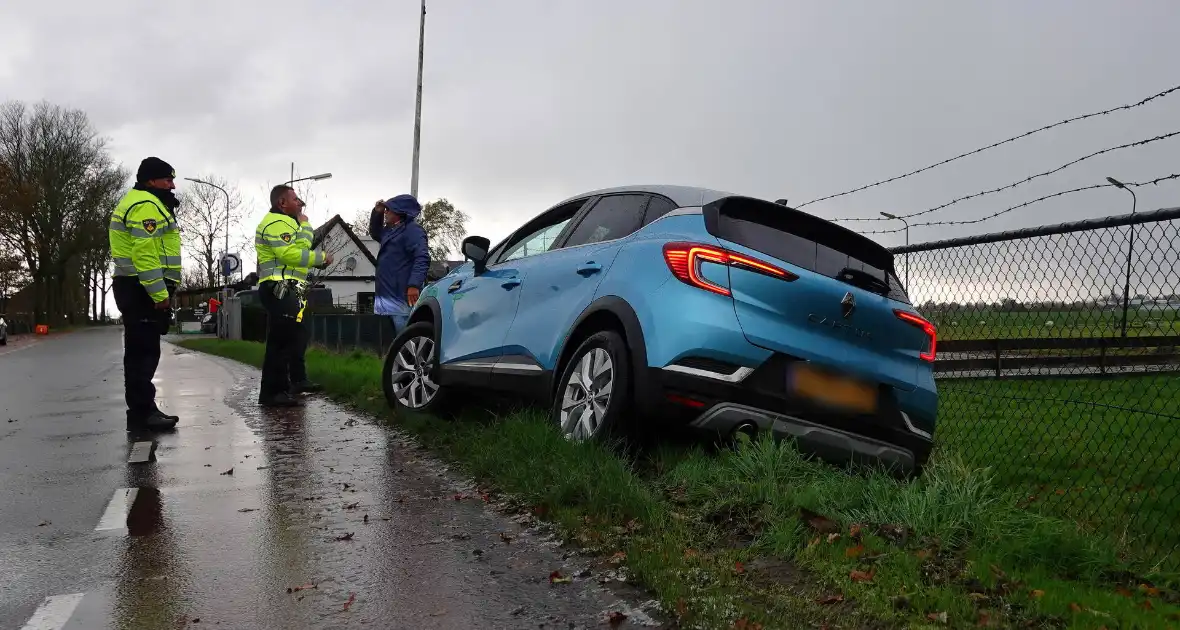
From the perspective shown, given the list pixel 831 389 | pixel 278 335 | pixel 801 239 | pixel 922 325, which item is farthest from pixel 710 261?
pixel 278 335

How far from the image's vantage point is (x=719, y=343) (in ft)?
14.4

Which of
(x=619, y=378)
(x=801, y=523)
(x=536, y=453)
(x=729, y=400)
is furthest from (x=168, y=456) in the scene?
(x=801, y=523)

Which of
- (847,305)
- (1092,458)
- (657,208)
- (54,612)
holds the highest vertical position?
(657,208)

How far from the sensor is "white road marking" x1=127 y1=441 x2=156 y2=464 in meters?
5.96

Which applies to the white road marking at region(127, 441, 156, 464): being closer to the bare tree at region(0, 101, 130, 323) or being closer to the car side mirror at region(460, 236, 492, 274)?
the car side mirror at region(460, 236, 492, 274)

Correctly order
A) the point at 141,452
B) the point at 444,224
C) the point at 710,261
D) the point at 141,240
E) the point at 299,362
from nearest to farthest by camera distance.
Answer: the point at 710,261, the point at 141,452, the point at 141,240, the point at 299,362, the point at 444,224

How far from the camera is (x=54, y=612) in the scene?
316 cm

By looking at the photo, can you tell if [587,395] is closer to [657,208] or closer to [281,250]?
[657,208]

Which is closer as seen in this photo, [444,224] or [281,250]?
[281,250]

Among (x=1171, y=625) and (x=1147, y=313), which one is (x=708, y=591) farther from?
(x=1147, y=313)

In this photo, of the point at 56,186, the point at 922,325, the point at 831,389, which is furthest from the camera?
the point at 56,186

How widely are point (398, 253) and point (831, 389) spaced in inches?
220

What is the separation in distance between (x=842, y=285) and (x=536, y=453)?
178 cm

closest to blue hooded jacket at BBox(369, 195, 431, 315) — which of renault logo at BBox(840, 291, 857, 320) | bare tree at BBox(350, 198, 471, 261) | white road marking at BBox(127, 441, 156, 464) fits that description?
white road marking at BBox(127, 441, 156, 464)
